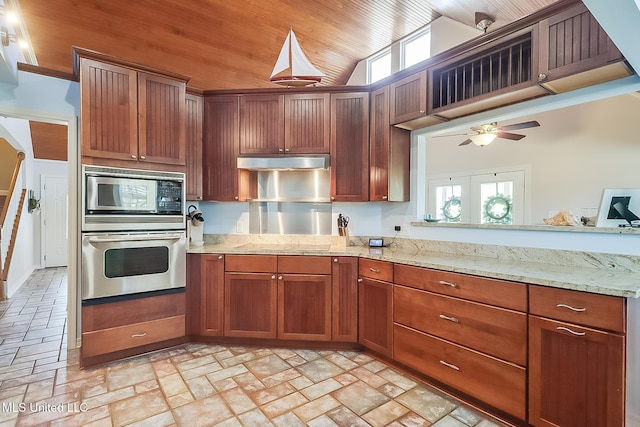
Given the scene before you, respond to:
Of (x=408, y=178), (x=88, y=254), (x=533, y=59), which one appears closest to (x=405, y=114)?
(x=408, y=178)

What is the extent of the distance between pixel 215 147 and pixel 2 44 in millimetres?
1616

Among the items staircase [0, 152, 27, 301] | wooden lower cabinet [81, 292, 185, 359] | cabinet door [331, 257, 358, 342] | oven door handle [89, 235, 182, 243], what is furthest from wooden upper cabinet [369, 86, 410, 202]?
staircase [0, 152, 27, 301]

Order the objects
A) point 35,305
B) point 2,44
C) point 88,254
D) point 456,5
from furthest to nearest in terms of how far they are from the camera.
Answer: point 35,305 < point 456,5 < point 88,254 < point 2,44

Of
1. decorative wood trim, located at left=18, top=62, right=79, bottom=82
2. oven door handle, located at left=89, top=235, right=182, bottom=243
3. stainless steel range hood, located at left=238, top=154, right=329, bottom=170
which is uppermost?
decorative wood trim, located at left=18, top=62, right=79, bottom=82

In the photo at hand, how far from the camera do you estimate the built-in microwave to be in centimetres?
241

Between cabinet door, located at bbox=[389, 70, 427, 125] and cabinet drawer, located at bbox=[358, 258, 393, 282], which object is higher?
cabinet door, located at bbox=[389, 70, 427, 125]

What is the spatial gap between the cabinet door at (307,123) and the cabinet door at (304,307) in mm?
1259

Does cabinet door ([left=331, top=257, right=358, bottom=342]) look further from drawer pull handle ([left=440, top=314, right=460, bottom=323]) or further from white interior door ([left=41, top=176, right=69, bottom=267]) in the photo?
white interior door ([left=41, top=176, right=69, bottom=267])

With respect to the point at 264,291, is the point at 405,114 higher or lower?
higher

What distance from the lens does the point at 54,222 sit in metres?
6.81

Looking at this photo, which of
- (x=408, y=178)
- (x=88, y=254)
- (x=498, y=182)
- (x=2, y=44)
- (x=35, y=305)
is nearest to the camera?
(x=2, y=44)

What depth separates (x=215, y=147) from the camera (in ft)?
10.6

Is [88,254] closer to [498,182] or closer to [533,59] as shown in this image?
[533,59]

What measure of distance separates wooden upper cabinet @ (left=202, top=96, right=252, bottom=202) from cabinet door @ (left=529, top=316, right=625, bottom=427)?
2.69 meters
